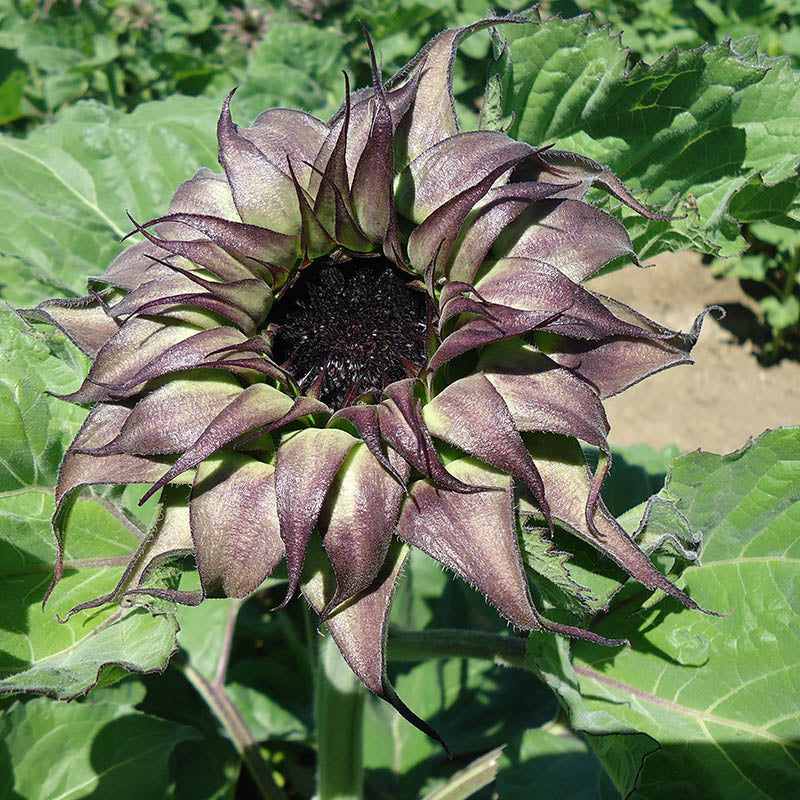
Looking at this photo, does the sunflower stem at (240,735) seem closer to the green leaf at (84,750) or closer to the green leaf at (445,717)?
the green leaf at (84,750)

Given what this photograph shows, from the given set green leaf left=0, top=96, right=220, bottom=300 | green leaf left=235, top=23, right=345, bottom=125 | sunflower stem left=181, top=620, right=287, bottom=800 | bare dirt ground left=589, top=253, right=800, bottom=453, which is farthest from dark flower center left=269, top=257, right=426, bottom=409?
bare dirt ground left=589, top=253, right=800, bottom=453

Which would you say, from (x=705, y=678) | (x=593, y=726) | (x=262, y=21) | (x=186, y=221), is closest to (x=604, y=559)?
(x=593, y=726)

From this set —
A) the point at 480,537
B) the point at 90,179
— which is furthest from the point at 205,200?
the point at 90,179

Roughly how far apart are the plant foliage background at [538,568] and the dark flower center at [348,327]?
0.36 m

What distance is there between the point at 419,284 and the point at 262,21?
14.9 ft

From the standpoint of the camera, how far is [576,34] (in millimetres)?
1668

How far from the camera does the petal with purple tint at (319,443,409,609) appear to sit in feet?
3.51

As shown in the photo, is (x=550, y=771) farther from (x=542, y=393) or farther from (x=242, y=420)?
(x=242, y=420)

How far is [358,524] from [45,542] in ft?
2.56

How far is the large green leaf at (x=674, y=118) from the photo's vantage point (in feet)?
5.41

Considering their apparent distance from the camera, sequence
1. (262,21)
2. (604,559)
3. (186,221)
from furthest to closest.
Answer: (262,21)
(604,559)
(186,221)

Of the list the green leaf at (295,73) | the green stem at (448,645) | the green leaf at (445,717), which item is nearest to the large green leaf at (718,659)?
the green stem at (448,645)

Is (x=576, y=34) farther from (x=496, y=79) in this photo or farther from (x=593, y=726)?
(x=593, y=726)

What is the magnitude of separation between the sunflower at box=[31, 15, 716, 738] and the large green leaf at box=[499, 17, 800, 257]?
1.31 ft
